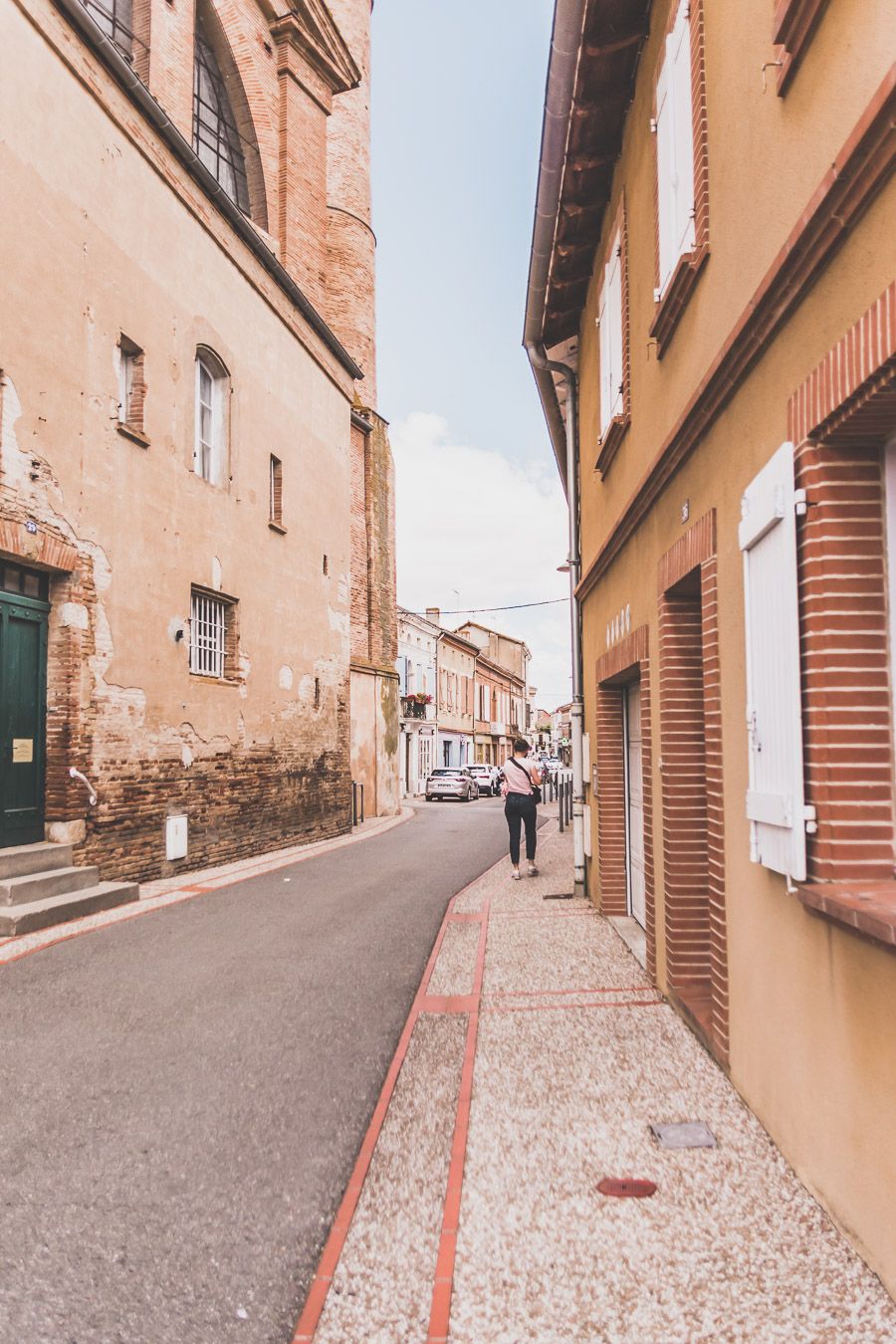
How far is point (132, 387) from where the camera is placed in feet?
37.7

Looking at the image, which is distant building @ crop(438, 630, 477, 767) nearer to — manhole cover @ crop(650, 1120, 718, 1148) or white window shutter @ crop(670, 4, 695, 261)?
white window shutter @ crop(670, 4, 695, 261)

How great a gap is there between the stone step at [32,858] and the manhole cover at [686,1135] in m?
6.81

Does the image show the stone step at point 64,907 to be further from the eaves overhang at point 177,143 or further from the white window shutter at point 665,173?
the eaves overhang at point 177,143

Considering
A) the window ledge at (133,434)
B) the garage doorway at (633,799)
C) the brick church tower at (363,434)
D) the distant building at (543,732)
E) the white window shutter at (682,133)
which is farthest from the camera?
the distant building at (543,732)

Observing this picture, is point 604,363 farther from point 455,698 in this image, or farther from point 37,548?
point 455,698

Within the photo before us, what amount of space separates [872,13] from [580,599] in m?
8.02

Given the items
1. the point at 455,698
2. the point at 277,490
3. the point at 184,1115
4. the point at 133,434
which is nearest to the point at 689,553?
the point at 184,1115

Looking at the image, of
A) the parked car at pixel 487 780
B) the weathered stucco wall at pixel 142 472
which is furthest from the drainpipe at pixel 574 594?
the parked car at pixel 487 780

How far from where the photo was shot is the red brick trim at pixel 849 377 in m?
2.50

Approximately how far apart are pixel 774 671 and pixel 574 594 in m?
7.43

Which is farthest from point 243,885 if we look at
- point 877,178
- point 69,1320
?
point 877,178

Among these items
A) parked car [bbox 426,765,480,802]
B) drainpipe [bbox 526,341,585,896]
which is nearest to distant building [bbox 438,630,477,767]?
parked car [bbox 426,765,480,802]

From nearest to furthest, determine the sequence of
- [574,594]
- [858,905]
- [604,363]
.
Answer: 1. [858,905]
2. [604,363]
3. [574,594]

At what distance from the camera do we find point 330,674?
59.1ft
